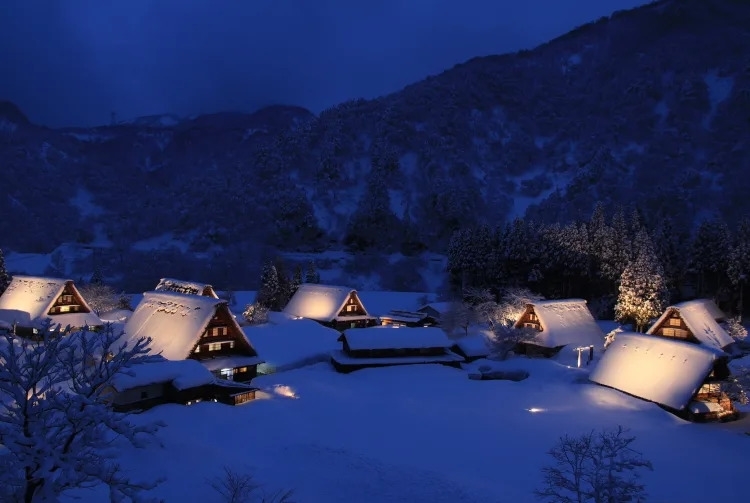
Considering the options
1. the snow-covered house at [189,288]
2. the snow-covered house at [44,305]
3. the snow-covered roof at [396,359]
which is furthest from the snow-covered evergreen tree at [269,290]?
the snow-covered roof at [396,359]

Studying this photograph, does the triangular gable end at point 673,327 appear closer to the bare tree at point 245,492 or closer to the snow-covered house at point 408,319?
the snow-covered house at point 408,319

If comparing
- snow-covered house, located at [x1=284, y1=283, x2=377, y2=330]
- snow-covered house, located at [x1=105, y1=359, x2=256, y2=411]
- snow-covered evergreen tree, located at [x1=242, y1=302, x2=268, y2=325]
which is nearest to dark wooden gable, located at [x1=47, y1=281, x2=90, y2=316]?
snow-covered evergreen tree, located at [x1=242, y1=302, x2=268, y2=325]

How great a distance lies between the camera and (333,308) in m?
45.0

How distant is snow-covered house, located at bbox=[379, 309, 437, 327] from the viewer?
4581cm

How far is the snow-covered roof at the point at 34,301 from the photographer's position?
116 ft

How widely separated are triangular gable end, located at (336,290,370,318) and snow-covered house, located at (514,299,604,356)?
15.3m

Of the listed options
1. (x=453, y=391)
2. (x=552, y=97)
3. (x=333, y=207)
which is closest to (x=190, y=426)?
(x=453, y=391)

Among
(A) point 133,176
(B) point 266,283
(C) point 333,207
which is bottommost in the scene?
(B) point 266,283

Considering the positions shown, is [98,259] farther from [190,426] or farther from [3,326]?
[190,426]

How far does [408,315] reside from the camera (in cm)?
4669

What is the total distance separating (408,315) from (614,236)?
22.5 metres

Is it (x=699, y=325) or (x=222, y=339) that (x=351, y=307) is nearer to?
(x=222, y=339)

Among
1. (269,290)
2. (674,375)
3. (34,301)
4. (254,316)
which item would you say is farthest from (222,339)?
(674,375)

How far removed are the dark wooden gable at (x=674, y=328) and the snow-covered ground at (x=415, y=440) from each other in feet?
26.6
